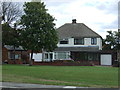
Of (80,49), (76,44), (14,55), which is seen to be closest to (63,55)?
(80,49)

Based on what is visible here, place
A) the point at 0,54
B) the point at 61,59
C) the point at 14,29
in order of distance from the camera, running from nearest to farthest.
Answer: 1. the point at 14,29
2. the point at 0,54
3. the point at 61,59

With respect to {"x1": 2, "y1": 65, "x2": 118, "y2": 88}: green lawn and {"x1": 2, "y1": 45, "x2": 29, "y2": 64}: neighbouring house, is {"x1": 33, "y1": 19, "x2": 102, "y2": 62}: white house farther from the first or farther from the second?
{"x1": 2, "y1": 65, "x2": 118, "y2": 88}: green lawn

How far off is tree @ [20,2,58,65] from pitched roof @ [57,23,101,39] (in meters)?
13.0

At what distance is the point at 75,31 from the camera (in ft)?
197

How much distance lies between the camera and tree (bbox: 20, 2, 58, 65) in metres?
44.7

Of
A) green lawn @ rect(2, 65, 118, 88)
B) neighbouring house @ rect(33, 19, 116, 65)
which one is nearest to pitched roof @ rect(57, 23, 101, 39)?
neighbouring house @ rect(33, 19, 116, 65)

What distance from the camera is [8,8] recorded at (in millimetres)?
52000

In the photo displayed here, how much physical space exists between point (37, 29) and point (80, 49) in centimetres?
1381

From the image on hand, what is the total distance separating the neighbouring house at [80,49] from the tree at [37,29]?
27.8ft

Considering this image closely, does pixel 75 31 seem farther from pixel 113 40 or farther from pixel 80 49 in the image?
pixel 113 40

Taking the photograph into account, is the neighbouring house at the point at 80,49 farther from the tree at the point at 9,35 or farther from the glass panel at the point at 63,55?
the tree at the point at 9,35

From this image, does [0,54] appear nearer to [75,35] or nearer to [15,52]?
[15,52]

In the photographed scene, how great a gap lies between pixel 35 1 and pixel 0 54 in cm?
1299

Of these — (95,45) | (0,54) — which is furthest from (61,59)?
(0,54)
